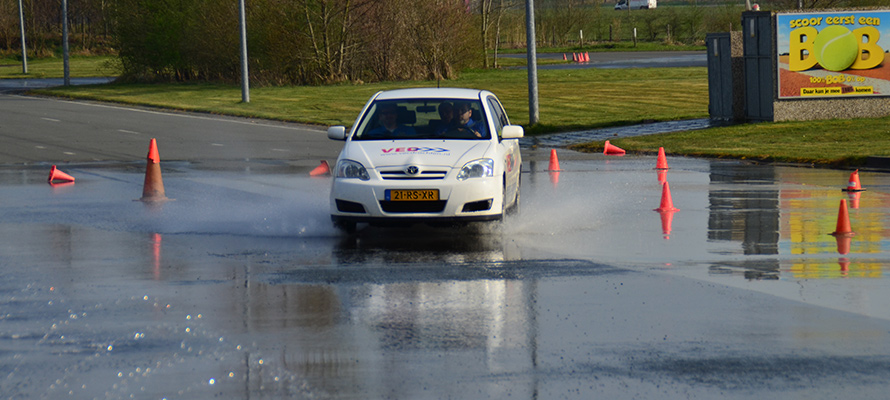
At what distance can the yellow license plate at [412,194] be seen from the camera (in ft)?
35.8

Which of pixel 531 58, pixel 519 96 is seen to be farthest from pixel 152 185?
pixel 519 96

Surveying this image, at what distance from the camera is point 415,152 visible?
11.3m

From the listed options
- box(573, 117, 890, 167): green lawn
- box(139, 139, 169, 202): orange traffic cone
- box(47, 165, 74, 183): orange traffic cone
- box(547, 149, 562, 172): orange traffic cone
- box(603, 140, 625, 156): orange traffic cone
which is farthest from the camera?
box(603, 140, 625, 156): orange traffic cone

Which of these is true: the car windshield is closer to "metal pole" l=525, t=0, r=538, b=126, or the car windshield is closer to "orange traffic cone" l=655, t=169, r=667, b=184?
"orange traffic cone" l=655, t=169, r=667, b=184

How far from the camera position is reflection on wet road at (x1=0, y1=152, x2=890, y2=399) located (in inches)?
235

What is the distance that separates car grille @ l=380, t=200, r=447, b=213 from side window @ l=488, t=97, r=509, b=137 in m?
1.72

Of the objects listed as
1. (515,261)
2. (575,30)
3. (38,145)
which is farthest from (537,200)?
(575,30)

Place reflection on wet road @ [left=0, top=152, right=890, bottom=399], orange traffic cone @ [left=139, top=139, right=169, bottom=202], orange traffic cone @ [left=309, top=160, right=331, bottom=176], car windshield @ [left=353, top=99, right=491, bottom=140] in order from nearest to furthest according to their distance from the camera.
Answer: reflection on wet road @ [left=0, top=152, right=890, bottom=399], car windshield @ [left=353, top=99, right=491, bottom=140], orange traffic cone @ [left=139, top=139, right=169, bottom=202], orange traffic cone @ [left=309, top=160, right=331, bottom=176]

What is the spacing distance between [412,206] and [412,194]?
12 centimetres

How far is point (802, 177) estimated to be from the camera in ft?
55.2

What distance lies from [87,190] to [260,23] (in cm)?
3226

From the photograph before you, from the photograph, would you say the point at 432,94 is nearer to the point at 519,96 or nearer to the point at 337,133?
the point at 337,133

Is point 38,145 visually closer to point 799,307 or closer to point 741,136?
point 741,136

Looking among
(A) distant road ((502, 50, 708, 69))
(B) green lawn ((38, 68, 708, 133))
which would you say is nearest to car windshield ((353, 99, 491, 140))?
(B) green lawn ((38, 68, 708, 133))
